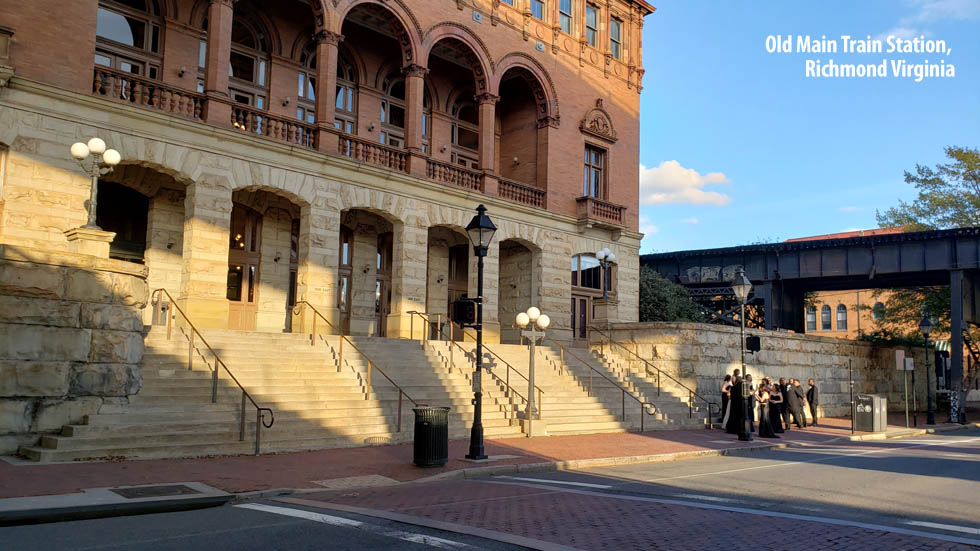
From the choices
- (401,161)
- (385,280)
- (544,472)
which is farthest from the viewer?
(385,280)

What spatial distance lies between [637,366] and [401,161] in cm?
1099

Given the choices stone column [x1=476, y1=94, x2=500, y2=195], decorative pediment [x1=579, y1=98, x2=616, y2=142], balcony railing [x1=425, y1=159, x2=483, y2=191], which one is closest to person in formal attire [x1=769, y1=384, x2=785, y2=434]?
stone column [x1=476, y1=94, x2=500, y2=195]

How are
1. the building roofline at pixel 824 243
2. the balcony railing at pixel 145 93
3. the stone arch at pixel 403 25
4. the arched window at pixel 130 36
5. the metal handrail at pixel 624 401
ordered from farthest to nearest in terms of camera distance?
the building roofline at pixel 824 243, the stone arch at pixel 403 25, the metal handrail at pixel 624 401, the arched window at pixel 130 36, the balcony railing at pixel 145 93

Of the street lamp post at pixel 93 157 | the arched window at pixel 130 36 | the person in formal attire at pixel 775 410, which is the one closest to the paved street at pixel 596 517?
the street lamp post at pixel 93 157

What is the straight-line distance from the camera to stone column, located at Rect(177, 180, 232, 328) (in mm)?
19953

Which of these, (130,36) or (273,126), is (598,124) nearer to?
(273,126)

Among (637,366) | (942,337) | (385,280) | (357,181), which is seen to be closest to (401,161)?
(357,181)

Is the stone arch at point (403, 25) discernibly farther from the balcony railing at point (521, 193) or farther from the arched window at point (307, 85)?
the balcony railing at point (521, 193)

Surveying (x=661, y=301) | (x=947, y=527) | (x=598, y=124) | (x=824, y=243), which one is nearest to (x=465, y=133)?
(x=598, y=124)

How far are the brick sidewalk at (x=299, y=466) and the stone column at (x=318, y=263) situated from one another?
25.1 ft

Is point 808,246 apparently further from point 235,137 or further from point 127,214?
point 127,214

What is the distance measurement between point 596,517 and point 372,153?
1795cm

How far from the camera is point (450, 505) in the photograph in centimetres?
980

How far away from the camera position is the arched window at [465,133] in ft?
102
